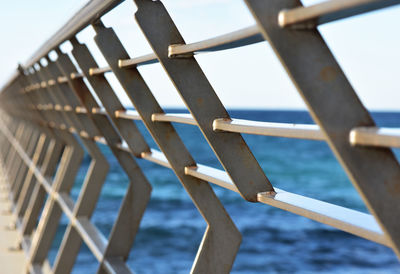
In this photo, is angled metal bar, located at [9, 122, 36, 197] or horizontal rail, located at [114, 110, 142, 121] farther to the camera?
angled metal bar, located at [9, 122, 36, 197]

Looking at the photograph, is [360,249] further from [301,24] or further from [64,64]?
[301,24]

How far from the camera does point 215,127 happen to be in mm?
1227

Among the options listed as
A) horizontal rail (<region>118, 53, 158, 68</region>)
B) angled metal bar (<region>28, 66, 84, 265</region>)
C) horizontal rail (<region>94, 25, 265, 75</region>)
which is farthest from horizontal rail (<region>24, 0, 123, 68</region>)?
angled metal bar (<region>28, 66, 84, 265</region>)

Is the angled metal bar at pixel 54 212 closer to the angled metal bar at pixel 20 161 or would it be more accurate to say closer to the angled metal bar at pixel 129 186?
the angled metal bar at pixel 129 186

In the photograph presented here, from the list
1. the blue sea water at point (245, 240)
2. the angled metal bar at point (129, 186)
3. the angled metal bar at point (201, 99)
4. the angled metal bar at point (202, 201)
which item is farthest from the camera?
the blue sea water at point (245, 240)

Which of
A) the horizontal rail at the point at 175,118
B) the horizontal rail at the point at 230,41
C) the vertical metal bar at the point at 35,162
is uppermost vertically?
the vertical metal bar at the point at 35,162

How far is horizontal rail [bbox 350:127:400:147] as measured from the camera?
26.0 inches

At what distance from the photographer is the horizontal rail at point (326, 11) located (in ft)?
2.12

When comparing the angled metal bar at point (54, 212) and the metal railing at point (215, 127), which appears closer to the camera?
the metal railing at point (215, 127)

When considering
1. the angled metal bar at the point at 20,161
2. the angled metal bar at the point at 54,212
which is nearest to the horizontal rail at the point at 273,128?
the angled metal bar at the point at 54,212

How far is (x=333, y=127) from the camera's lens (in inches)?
28.9

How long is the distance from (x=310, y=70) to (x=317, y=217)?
0.28 metres

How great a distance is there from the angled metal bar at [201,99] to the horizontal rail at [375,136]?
520 millimetres

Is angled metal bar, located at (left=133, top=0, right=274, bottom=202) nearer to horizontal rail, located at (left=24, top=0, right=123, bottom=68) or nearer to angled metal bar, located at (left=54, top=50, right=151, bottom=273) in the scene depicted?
horizontal rail, located at (left=24, top=0, right=123, bottom=68)
